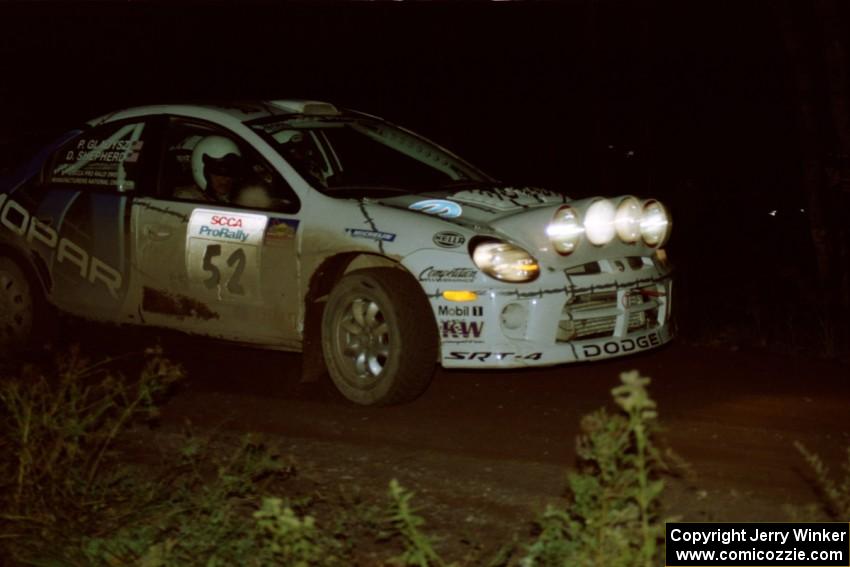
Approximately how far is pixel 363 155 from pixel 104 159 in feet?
5.16

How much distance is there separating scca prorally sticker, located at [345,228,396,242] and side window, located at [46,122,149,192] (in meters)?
1.63

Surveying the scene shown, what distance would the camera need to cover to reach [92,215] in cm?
765

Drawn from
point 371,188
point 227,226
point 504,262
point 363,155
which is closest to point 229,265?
point 227,226

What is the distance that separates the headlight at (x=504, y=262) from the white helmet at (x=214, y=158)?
1.76 meters

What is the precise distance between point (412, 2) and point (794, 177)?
9.05m

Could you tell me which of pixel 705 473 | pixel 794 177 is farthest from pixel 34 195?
pixel 794 177

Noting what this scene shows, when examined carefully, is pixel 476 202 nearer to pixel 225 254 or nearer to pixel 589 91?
pixel 225 254

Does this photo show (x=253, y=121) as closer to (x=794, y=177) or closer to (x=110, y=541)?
(x=110, y=541)

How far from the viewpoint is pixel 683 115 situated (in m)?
17.4

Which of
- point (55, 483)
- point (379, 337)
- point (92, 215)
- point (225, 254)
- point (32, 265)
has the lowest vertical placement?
point (55, 483)

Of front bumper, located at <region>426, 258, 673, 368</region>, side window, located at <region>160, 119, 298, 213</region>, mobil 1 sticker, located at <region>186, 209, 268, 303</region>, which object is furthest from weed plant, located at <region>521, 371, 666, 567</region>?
side window, located at <region>160, 119, 298, 213</region>

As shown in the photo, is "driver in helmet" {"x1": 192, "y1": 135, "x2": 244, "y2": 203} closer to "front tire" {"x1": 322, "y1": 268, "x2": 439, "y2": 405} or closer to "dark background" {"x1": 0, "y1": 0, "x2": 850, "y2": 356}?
"front tire" {"x1": 322, "y1": 268, "x2": 439, "y2": 405}

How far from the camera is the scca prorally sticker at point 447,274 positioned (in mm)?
6324

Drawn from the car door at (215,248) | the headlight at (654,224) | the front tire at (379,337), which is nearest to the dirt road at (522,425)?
the front tire at (379,337)
